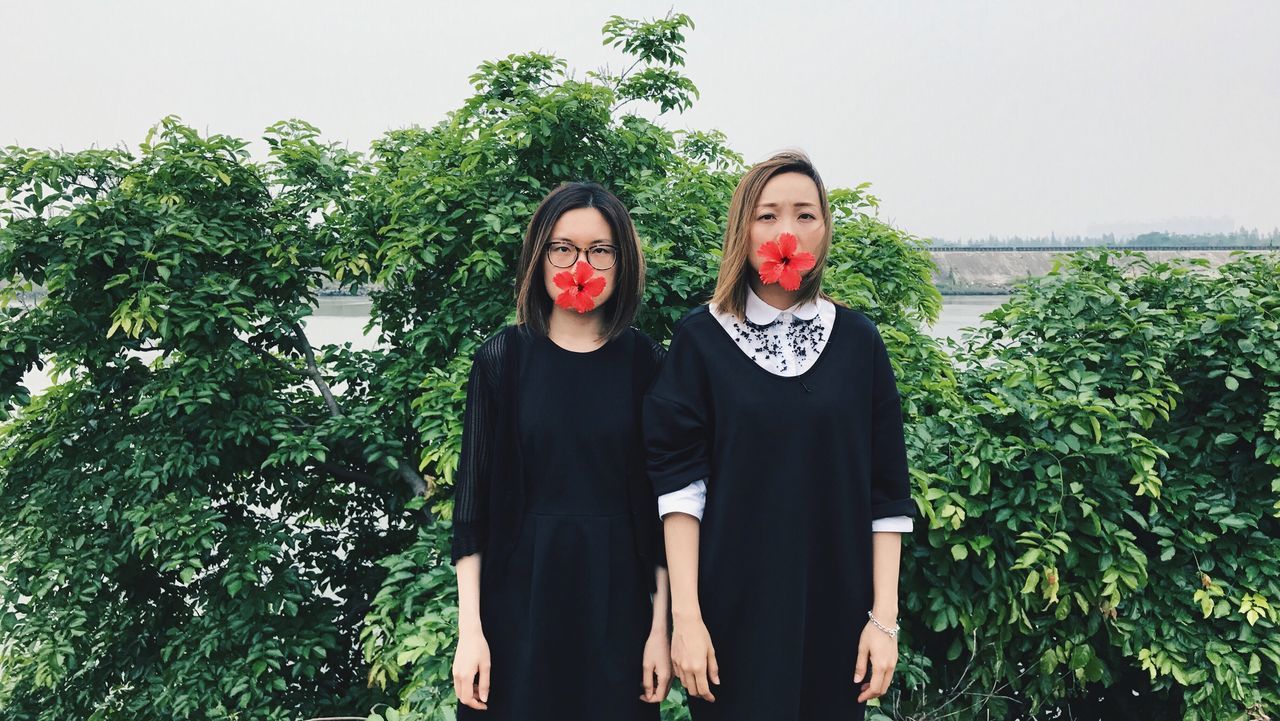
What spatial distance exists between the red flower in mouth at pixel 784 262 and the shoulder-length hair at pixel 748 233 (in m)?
0.06

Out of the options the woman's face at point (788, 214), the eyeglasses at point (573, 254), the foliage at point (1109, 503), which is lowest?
the foliage at point (1109, 503)

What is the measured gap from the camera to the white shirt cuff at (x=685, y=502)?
56.6 inches

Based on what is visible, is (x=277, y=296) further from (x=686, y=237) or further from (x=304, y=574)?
(x=686, y=237)

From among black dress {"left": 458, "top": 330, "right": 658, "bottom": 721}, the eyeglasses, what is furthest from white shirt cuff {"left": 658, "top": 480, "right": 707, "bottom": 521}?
the eyeglasses

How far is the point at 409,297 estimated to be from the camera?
358cm

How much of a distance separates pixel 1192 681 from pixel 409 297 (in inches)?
134

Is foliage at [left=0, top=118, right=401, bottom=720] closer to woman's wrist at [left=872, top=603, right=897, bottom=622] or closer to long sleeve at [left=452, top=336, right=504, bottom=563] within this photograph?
long sleeve at [left=452, top=336, right=504, bottom=563]

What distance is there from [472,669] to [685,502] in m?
0.50

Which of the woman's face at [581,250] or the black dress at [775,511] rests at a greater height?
the woman's face at [581,250]

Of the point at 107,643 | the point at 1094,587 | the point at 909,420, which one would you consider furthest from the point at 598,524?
the point at 107,643

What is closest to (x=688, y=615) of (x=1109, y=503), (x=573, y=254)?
(x=573, y=254)

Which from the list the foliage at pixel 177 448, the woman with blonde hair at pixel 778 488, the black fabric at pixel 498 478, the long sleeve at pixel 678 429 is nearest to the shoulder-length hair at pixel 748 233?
the woman with blonde hair at pixel 778 488

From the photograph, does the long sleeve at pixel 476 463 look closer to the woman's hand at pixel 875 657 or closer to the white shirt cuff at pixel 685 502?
the white shirt cuff at pixel 685 502

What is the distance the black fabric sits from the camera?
1525mm
